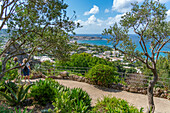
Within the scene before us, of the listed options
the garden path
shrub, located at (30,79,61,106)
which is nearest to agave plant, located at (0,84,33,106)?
shrub, located at (30,79,61,106)

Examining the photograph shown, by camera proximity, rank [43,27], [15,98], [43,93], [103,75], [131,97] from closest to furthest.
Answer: [43,27] → [15,98] → [43,93] → [131,97] → [103,75]

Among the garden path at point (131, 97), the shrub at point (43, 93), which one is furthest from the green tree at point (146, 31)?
the shrub at point (43, 93)

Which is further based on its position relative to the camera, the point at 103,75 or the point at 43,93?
the point at 103,75

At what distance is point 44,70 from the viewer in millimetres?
11898

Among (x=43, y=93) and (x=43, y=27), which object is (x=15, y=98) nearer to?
(x=43, y=93)

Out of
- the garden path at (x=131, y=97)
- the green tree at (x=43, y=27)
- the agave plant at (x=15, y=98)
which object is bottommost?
the garden path at (x=131, y=97)

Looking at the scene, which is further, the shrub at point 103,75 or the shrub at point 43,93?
the shrub at point 103,75

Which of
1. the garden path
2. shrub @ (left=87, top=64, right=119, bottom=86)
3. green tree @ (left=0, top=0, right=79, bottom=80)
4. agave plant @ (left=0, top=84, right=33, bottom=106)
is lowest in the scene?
the garden path

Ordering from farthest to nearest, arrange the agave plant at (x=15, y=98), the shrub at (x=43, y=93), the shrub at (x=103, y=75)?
1. the shrub at (x=103, y=75)
2. the shrub at (x=43, y=93)
3. the agave plant at (x=15, y=98)

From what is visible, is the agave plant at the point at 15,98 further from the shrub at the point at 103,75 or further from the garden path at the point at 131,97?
the shrub at the point at 103,75

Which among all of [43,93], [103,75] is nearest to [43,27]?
[43,93]

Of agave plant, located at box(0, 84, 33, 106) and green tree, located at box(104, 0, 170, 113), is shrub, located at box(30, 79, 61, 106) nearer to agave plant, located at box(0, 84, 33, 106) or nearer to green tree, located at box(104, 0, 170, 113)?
agave plant, located at box(0, 84, 33, 106)

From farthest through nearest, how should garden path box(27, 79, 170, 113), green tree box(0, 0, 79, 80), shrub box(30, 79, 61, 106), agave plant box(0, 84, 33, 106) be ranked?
garden path box(27, 79, 170, 113) → shrub box(30, 79, 61, 106) → agave plant box(0, 84, 33, 106) → green tree box(0, 0, 79, 80)

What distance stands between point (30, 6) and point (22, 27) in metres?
0.68
